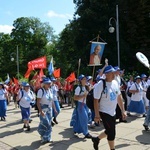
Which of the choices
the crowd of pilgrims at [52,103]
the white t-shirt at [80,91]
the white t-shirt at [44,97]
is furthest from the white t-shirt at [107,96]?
the white t-shirt at [44,97]

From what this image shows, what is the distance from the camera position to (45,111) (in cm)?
774

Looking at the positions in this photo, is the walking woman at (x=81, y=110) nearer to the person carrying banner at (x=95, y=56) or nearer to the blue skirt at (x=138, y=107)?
the person carrying banner at (x=95, y=56)

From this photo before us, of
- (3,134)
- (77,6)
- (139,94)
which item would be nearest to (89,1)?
(77,6)

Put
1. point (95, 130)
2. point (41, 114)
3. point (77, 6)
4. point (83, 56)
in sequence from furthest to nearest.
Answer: point (77, 6) < point (83, 56) < point (95, 130) < point (41, 114)

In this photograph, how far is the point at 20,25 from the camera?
58.2 m

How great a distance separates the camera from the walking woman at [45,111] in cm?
758

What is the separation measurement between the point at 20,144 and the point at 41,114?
1.06 m

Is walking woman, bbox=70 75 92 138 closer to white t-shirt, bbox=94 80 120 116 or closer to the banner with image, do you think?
white t-shirt, bbox=94 80 120 116

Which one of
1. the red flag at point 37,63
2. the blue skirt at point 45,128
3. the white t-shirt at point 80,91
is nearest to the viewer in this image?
the blue skirt at point 45,128

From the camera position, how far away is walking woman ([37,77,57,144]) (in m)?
7.58

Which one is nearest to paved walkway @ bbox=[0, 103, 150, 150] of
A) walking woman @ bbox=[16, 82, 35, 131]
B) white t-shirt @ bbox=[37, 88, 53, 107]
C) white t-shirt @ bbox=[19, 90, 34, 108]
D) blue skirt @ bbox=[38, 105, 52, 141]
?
blue skirt @ bbox=[38, 105, 52, 141]

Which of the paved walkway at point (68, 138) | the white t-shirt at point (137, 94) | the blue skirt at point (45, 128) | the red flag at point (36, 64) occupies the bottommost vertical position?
the paved walkway at point (68, 138)

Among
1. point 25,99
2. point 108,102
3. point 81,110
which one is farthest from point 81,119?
point 25,99

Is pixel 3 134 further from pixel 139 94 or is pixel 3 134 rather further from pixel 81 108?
pixel 139 94
